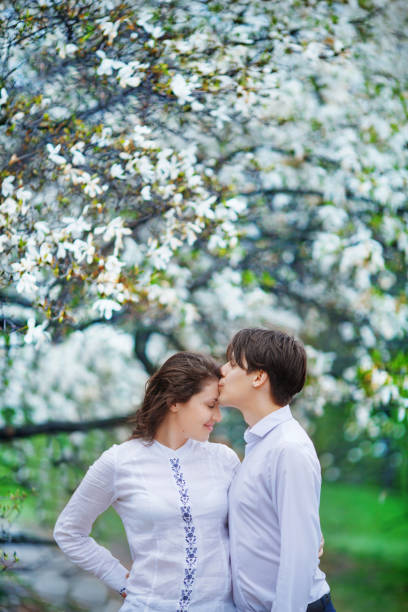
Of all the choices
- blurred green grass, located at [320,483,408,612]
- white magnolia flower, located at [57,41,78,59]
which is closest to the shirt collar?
white magnolia flower, located at [57,41,78,59]

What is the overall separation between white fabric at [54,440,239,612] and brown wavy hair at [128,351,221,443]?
8cm

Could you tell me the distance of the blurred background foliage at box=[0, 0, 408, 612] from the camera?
298 centimetres

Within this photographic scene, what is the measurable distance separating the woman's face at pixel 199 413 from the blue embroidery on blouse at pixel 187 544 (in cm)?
15

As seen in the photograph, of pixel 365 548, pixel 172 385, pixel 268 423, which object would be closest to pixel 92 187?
pixel 172 385

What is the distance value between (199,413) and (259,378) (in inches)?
9.4

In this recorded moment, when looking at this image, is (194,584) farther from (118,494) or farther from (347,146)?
(347,146)

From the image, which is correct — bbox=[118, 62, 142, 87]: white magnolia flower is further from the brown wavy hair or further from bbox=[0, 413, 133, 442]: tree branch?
bbox=[0, 413, 133, 442]: tree branch

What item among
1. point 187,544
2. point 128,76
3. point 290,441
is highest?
point 128,76

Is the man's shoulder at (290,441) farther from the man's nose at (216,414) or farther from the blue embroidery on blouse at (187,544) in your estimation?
the blue embroidery on blouse at (187,544)

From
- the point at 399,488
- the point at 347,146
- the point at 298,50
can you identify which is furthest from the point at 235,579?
the point at 399,488

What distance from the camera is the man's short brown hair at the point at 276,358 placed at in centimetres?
219

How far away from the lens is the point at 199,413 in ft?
7.41

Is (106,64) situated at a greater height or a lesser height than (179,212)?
greater

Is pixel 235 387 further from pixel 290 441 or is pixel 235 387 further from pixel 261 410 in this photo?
pixel 290 441
